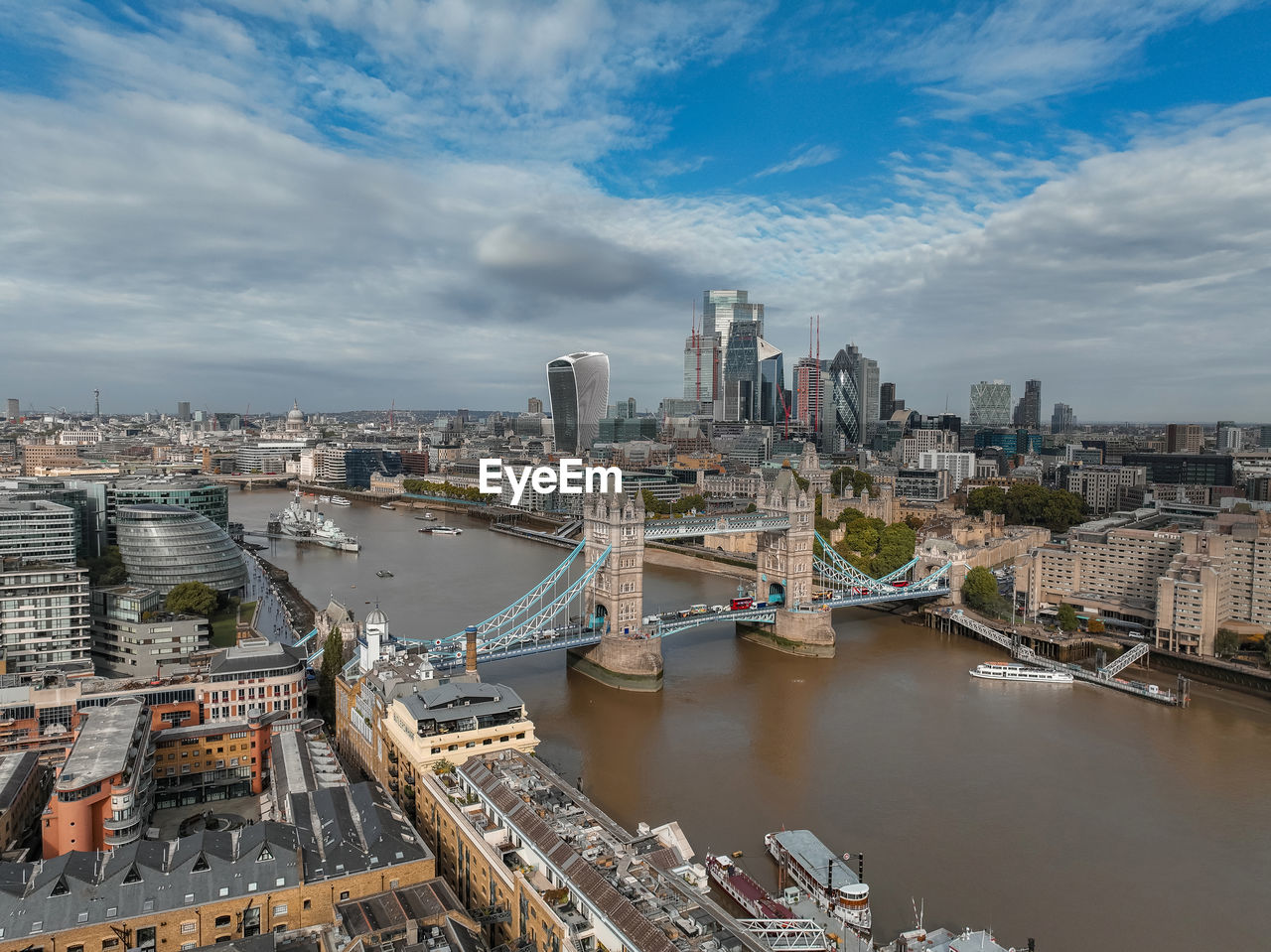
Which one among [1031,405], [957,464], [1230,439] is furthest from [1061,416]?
[957,464]

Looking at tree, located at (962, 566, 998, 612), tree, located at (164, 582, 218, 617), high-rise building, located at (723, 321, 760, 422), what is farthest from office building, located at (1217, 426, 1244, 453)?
tree, located at (164, 582, 218, 617)

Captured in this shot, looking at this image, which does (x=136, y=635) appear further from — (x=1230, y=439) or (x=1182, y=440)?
(x=1230, y=439)

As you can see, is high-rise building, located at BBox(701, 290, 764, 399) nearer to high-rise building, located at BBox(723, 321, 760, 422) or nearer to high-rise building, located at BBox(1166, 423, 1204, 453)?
high-rise building, located at BBox(723, 321, 760, 422)

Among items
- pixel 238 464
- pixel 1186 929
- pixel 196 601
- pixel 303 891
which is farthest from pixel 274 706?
pixel 238 464

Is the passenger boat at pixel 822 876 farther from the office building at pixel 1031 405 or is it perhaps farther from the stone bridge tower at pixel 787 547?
the office building at pixel 1031 405

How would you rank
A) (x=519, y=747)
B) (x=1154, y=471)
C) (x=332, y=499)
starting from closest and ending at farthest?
(x=519, y=747) → (x=1154, y=471) → (x=332, y=499)

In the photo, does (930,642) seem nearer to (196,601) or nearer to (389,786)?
(389,786)
